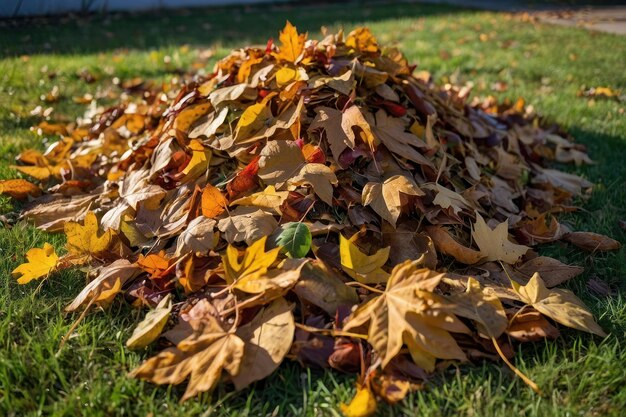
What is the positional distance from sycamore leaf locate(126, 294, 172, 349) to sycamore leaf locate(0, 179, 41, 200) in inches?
50.4

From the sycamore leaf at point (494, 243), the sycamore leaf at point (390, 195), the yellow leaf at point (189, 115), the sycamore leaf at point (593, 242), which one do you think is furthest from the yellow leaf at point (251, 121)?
the sycamore leaf at point (593, 242)

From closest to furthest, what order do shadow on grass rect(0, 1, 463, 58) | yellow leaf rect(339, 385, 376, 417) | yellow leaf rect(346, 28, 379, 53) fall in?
yellow leaf rect(339, 385, 376, 417), yellow leaf rect(346, 28, 379, 53), shadow on grass rect(0, 1, 463, 58)

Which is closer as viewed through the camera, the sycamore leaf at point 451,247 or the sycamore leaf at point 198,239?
the sycamore leaf at point 198,239

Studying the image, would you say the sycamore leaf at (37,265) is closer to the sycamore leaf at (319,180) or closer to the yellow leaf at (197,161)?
the yellow leaf at (197,161)

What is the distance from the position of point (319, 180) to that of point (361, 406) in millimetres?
732

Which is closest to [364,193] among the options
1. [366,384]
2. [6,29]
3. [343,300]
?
[343,300]

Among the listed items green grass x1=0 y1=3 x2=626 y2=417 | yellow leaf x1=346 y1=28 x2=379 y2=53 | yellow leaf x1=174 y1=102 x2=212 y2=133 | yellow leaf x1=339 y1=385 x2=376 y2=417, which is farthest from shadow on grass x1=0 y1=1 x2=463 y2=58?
yellow leaf x1=339 y1=385 x2=376 y2=417

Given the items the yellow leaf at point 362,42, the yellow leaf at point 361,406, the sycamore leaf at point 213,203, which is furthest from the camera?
the yellow leaf at point 362,42

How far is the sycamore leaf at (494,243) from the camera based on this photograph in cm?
186

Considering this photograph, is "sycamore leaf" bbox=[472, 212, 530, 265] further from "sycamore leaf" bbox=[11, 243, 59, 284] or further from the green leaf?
"sycamore leaf" bbox=[11, 243, 59, 284]

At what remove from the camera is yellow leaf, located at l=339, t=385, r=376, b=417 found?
131 cm

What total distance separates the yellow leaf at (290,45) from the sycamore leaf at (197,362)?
4.08ft

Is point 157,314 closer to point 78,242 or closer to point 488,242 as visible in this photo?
point 78,242

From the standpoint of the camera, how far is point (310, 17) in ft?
31.8
